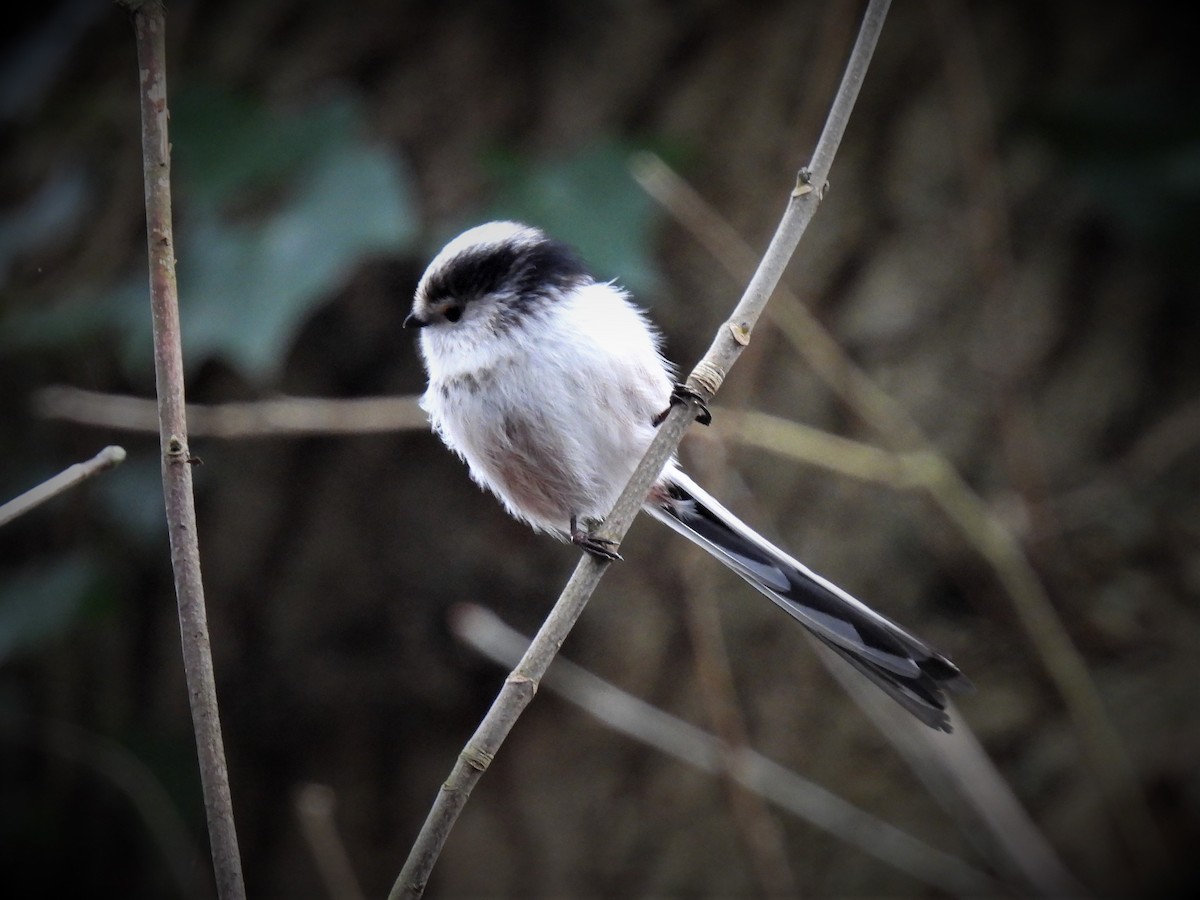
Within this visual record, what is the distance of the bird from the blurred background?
46 centimetres

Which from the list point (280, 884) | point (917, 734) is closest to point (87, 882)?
point (280, 884)

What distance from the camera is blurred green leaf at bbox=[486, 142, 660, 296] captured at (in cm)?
176

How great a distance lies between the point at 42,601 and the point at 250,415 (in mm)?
711

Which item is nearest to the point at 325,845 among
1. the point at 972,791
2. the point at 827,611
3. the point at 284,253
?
the point at 827,611

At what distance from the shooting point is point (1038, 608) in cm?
189

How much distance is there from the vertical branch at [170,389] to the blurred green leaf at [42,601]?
4.50ft

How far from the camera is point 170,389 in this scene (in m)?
0.79

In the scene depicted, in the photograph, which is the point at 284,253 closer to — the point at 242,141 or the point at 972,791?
the point at 242,141

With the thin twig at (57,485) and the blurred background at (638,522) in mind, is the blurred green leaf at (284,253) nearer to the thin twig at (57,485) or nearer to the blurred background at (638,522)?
the blurred background at (638,522)

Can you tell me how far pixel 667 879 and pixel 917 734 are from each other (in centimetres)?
66

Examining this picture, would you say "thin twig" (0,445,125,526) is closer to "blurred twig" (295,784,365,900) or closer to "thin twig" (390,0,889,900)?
"thin twig" (390,0,889,900)

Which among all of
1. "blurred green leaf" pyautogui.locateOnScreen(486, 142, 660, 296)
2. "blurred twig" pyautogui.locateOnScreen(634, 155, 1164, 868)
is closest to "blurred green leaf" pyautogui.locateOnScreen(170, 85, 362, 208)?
"blurred green leaf" pyautogui.locateOnScreen(486, 142, 660, 296)

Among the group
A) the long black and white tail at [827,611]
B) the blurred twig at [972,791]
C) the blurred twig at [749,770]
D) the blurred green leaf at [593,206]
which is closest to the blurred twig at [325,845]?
the blurred twig at [749,770]

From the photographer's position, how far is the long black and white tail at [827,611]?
125cm
